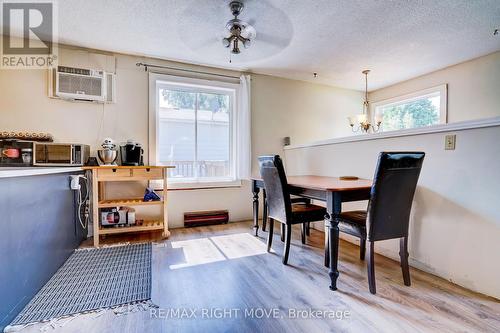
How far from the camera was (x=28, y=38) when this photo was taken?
2.68 m

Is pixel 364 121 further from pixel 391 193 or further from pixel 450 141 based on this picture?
pixel 391 193

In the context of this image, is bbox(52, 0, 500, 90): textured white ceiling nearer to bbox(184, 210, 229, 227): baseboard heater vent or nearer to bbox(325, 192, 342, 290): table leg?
bbox(325, 192, 342, 290): table leg

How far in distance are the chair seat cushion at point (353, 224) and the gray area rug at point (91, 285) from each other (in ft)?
4.96

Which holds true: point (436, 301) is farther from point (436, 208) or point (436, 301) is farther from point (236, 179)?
point (236, 179)

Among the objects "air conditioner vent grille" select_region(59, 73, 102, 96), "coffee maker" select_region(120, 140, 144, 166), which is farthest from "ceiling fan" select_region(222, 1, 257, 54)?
"air conditioner vent grille" select_region(59, 73, 102, 96)

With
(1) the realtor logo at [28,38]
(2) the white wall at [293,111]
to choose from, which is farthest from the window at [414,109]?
(1) the realtor logo at [28,38]

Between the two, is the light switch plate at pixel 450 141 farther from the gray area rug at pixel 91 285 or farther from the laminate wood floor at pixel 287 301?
the gray area rug at pixel 91 285

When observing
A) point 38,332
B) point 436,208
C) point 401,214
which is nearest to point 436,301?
point 401,214

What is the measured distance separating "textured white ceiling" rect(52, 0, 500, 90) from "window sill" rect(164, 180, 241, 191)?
5.59 ft

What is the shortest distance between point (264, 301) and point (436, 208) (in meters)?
1.54

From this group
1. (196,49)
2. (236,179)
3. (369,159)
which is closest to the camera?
(369,159)

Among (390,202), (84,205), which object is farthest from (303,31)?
(84,205)

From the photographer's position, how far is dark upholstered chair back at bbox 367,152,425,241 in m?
1.58

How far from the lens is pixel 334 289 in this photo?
1697mm
